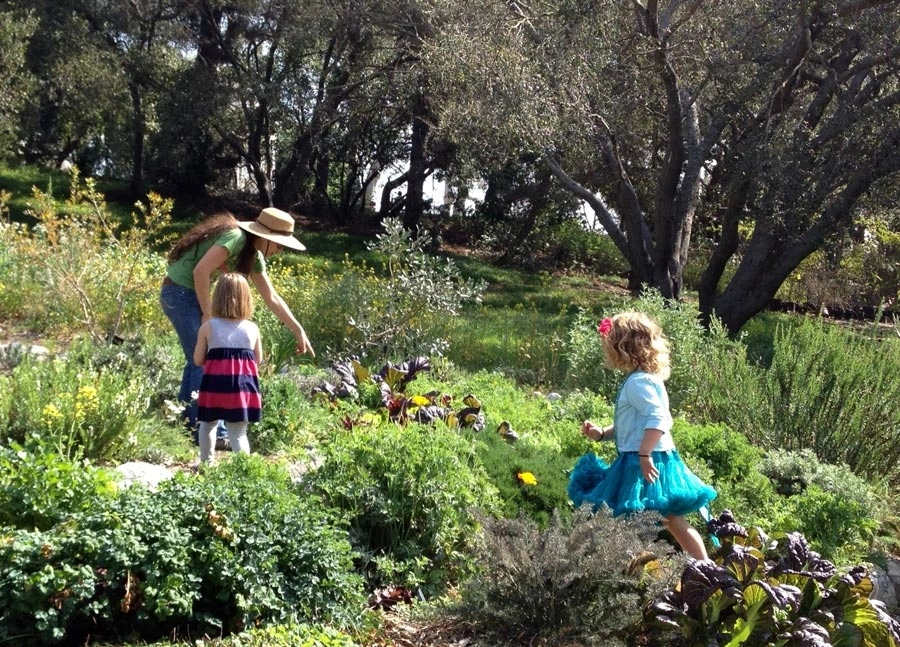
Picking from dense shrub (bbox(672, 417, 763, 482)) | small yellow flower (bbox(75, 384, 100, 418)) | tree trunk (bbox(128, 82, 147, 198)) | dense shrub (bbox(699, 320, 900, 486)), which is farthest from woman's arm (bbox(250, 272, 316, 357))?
tree trunk (bbox(128, 82, 147, 198))

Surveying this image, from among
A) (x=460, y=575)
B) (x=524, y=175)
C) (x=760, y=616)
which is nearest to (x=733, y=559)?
(x=760, y=616)

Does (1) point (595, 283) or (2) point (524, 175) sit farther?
(2) point (524, 175)

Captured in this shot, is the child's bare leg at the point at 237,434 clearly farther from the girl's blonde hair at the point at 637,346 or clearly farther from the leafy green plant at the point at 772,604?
the leafy green plant at the point at 772,604

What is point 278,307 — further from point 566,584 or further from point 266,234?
point 566,584

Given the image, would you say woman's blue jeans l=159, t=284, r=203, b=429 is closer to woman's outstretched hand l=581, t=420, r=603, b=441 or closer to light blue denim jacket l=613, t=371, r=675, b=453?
woman's outstretched hand l=581, t=420, r=603, b=441

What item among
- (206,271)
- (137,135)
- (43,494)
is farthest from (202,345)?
(137,135)

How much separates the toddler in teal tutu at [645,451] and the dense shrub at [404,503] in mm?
616

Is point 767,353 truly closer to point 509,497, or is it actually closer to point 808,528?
point 808,528

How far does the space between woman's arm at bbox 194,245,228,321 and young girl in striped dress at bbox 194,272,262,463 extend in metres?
0.29

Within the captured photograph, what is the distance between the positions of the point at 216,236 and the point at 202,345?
2.68 ft

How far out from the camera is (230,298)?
4996 mm

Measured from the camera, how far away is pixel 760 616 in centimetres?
322

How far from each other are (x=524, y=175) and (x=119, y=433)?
16.1 m

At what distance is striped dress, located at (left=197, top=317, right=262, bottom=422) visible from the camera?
491 centimetres
